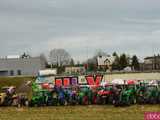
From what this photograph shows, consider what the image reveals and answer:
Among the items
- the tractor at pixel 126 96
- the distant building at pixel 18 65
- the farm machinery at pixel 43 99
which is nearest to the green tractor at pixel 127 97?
the tractor at pixel 126 96

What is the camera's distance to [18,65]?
450ft

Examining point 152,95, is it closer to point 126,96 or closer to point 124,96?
point 126,96

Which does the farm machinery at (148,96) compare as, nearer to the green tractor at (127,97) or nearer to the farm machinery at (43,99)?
the green tractor at (127,97)

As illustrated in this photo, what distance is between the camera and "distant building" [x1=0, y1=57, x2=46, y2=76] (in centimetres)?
13512

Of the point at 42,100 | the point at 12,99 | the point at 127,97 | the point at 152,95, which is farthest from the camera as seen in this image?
the point at 12,99

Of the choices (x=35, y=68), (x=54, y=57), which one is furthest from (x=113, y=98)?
(x=54, y=57)

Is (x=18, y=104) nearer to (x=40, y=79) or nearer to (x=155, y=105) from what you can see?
(x=155, y=105)

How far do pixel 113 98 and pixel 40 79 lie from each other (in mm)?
30210

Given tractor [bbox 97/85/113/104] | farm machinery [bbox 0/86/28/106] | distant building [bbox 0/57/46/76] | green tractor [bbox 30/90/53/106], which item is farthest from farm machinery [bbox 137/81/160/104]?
distant building [bbox 0/57/46/76]

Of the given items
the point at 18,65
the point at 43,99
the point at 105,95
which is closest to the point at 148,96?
the point at 105,95

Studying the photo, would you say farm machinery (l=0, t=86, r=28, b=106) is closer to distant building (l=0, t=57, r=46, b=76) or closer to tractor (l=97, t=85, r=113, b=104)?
tractor (l=97, t=85, r=113, b=104)

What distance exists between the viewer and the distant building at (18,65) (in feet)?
443

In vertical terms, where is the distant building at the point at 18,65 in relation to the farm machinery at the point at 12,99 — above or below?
above

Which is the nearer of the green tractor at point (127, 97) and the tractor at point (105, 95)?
the green tractor at point (127, 97)
